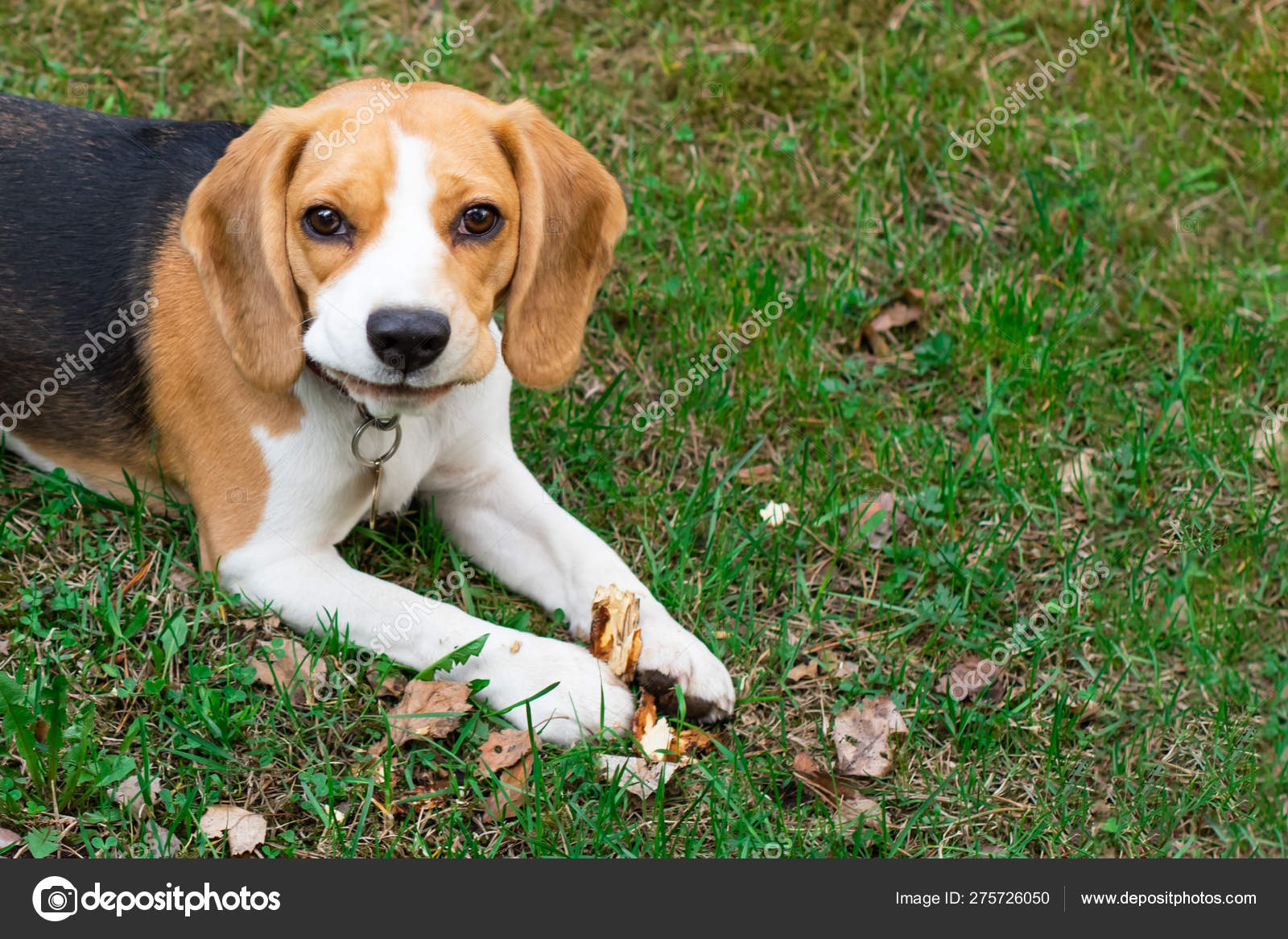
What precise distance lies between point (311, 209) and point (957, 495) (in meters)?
→ 2.40

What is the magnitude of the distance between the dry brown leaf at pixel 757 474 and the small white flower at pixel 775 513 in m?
0.14

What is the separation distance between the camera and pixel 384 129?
10.5 feet

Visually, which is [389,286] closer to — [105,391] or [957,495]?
[105,391]

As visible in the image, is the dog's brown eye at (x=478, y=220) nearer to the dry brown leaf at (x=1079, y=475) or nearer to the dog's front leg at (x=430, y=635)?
the dog's front leg at (x=430, y=635)

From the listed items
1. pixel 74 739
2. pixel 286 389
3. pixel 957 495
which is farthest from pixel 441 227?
pixel 957 495

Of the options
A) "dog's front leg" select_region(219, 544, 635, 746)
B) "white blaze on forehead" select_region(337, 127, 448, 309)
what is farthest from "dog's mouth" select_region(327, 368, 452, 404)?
"dog's front leg" select_region(219, 544, 635, 746)

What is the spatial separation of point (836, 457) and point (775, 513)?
0.37 metres

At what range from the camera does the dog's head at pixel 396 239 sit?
3109 mm

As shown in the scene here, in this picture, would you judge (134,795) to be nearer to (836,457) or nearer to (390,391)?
(390,391)

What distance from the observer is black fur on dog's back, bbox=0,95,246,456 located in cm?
377

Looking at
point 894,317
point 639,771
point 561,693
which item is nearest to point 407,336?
point 561,693

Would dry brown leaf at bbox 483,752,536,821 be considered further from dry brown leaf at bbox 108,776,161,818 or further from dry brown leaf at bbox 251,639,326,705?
dry brown leaf at bbox 108,776,161,818

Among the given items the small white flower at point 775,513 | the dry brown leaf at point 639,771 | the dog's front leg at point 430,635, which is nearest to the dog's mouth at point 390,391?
the dog's front leg at point 430,635

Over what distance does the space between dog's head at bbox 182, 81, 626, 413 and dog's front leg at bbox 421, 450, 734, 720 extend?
21.5 inches
